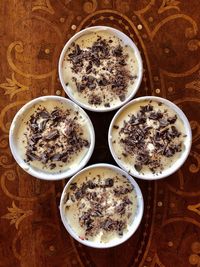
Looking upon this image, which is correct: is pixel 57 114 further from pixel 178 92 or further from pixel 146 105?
pixel 178 92

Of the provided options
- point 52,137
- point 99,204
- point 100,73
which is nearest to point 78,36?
point 100,73

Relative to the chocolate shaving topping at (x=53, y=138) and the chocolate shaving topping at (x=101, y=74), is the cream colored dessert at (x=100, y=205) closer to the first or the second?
the chocolate shaving topping at (x=53, y=138)

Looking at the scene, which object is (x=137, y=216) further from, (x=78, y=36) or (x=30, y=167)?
(x=78, y=36)

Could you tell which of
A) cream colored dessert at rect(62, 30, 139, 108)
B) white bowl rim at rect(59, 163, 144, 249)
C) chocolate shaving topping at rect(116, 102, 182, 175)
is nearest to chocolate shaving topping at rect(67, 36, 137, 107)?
cream colored dessert at rect(62, 30, 139, 108)

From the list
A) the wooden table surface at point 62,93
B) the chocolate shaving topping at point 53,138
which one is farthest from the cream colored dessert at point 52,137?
the wooden table surface at point 62,93

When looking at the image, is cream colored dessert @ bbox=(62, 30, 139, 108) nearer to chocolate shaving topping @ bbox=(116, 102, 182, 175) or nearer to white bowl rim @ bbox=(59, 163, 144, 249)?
chocolate shaving topping @ bbox=(116, 102, 182, 175)

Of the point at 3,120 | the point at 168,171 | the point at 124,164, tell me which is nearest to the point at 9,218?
the point at 3,120
